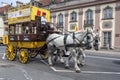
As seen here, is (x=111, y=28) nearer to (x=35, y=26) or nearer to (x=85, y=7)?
→ (x=85, y=7)

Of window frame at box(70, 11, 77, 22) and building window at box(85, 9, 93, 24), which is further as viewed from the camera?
window frame at box(70, 11, 77, 22)

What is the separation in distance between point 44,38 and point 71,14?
93.8 feet

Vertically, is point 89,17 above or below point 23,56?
above

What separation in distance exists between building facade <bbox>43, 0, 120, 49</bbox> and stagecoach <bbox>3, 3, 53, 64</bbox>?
16576mm

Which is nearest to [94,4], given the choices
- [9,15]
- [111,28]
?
[111,28]

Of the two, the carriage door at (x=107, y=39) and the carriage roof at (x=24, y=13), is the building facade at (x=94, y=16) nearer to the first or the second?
the carriage door at (x=107, y=39)

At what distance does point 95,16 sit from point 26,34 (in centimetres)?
2488

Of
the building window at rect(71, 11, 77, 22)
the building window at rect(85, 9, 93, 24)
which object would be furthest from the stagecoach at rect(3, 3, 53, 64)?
the building window at rect(71, 11, 77, 22)

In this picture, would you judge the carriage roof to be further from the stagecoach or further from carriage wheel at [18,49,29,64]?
carriage wheel at [18,49,29,64]

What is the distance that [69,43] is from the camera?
11750 mm

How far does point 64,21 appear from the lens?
4334 centimetres

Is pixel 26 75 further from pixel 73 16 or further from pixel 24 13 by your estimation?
pixel 73 16

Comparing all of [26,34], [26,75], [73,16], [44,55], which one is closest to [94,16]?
[73,16]

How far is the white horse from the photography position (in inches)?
448
